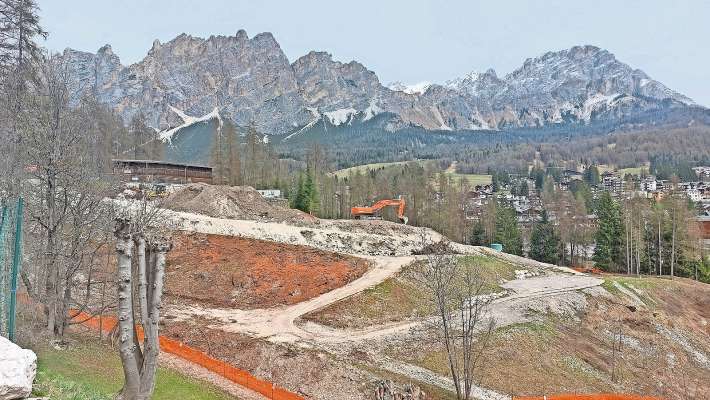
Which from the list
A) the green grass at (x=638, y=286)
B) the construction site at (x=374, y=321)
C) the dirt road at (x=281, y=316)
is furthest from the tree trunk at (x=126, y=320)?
the green grass at (x=638, y=286)

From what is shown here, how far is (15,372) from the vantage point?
8.02 m

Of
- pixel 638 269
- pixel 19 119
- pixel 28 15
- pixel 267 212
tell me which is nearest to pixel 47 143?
pixel 19 119

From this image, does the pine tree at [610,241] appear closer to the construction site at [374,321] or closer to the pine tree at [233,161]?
the construction site at [374,321]

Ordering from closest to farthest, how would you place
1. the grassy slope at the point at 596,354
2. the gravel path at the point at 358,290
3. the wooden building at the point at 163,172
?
1. the grassy slope at the point at 596,354
2. the gravel path at the point at 358,290
3. the wooden building at the point at 163,172

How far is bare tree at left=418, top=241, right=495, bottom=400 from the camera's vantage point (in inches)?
886

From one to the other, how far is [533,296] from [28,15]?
121ft

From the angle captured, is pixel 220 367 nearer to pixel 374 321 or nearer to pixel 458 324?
pixel 374 321

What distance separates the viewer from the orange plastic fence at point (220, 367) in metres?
21.2

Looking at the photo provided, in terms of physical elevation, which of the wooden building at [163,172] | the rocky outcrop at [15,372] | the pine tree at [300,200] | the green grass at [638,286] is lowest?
the green grass at [638,286]

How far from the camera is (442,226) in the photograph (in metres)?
79.1

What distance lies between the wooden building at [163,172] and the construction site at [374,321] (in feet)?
104

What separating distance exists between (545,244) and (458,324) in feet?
169

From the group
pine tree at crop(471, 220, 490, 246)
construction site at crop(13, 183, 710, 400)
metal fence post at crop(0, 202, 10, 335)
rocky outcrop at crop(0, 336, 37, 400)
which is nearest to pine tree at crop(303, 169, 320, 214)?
construction site at crop(13, 183, 710, 400)

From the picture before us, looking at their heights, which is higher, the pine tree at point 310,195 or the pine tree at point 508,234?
the pine tree at point 310,195
